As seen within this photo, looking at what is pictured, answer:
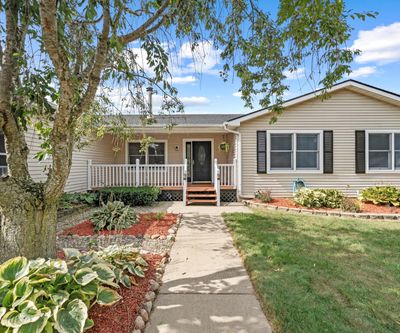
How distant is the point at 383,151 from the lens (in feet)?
35.9

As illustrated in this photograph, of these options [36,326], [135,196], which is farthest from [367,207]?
[36,326]

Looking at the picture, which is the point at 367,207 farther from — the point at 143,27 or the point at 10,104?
the point at 10,104

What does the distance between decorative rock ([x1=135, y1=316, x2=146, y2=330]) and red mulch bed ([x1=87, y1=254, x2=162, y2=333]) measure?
4 cm

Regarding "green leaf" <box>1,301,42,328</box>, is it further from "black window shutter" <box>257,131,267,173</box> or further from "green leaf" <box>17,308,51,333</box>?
"black window shutter" <box>257,131,267,173</box>

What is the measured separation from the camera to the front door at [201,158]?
45.2 feet

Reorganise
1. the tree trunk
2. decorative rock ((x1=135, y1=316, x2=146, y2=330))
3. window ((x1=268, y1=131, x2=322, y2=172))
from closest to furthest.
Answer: decorative rock ((x1=135, y1=316, x2=146, y2=330)) < the tree trunk < window ((x1=268, y1=131, x2=322, y2=172))

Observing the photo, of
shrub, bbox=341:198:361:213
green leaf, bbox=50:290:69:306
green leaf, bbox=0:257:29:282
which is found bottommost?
shrub, bbox=341:198:361:213

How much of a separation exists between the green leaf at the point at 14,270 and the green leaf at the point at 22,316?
378mm

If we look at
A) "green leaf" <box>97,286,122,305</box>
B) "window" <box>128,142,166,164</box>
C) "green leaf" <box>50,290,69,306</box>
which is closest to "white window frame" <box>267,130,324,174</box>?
"window" <box>128,142,166,164</box>

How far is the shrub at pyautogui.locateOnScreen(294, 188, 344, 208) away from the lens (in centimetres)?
924

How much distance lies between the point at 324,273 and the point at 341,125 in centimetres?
840

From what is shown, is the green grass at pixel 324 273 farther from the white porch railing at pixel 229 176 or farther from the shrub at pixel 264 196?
the white porch railing at pixel 229 176

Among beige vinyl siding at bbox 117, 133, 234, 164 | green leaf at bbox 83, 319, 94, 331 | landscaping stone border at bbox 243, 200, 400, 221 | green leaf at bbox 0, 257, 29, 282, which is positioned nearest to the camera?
green leaf at bbox 83, 319, 94, 331

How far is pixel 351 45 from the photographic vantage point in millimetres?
4414
